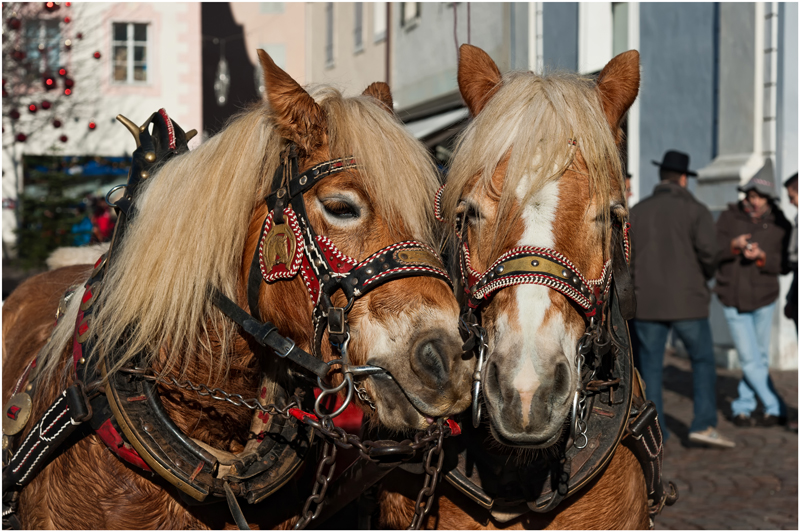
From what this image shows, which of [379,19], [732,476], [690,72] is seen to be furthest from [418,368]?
[379,19]

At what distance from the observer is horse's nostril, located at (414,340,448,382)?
1.82 m

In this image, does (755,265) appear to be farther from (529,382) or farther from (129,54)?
(129,54)

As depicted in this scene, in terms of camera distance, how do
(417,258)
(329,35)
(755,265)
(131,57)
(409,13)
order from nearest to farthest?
(417,258) → (755,265) → (409,13) → (131,57) → (329,35)

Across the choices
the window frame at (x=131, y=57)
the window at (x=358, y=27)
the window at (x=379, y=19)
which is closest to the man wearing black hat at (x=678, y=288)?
the window at (x=379, y=19)

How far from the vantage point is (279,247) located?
2021mm

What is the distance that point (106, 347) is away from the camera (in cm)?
211

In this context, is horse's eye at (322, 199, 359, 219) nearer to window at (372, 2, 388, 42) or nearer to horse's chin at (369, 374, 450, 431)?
horse's chin at (369, 374, 450, 431)

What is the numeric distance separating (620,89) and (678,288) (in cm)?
370

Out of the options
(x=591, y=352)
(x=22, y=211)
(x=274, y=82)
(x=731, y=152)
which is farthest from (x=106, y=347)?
(x=22, y=211)

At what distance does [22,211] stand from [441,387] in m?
12.8

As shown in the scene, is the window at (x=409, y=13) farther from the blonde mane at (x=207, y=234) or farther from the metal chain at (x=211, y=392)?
the metal chain at (x=211, y=392)

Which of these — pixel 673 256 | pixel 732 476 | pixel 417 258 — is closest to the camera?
pixel 417 258

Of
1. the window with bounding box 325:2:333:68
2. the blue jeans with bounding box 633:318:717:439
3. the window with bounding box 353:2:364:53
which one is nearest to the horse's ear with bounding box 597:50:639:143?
the blue jeans with bounding box 633:318:717:439

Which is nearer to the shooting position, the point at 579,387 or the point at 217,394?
the point at 579,387
